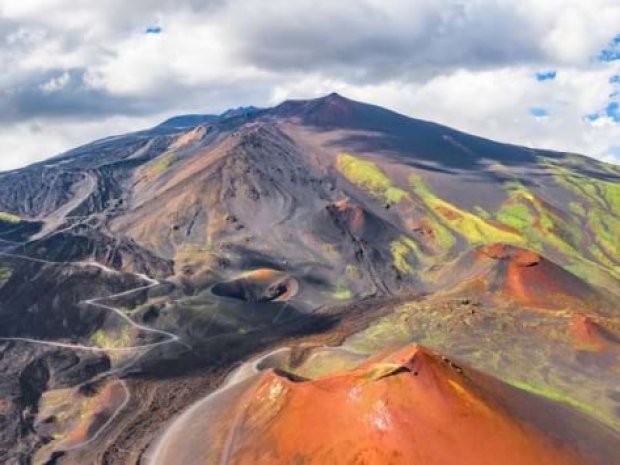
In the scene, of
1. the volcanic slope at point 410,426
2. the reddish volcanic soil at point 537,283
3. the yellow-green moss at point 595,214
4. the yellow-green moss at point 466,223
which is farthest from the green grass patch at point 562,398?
the yellow-green moss at point 466,223

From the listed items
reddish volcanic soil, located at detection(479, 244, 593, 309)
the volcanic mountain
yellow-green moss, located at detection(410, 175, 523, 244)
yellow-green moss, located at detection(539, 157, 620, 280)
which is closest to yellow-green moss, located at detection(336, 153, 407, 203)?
the volcanic mountain

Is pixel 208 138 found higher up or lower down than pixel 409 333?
higher up

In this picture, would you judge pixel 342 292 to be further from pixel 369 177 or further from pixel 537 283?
pixel 369 177

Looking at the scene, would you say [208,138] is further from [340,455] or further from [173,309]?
[340,455]

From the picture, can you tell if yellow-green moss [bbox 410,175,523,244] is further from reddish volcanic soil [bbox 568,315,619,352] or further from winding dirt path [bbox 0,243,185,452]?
winding dirt path [bbox 0,243,185,452]

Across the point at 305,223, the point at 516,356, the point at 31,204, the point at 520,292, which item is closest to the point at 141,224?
the point at 305,223

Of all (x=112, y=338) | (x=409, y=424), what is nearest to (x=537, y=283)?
(x=409, y=424)

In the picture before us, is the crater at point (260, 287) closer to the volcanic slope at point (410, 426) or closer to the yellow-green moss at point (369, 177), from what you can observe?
the yellow-green moss at point (369, 177)
